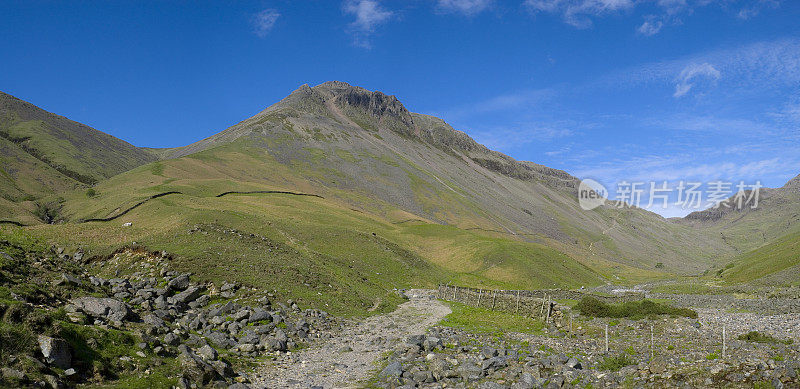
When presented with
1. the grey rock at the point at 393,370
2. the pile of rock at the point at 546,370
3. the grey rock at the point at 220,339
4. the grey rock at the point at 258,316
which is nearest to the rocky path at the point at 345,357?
the grey rock at the point at 393,370

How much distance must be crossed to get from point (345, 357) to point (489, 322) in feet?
59.8

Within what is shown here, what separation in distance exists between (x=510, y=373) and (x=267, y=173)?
138490 mm

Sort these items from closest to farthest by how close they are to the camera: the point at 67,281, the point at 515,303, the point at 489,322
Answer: the point at 67,281 → the point at 489,322 → the point at 515,303

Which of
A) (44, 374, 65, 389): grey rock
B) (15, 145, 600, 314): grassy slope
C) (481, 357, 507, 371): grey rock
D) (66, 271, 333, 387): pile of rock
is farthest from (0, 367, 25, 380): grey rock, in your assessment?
(15, 145, 600, 314): grassy slope

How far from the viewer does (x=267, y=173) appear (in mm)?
146375

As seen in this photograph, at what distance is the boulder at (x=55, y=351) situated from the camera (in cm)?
1342

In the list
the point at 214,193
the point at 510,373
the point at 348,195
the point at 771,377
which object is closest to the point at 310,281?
the point at 510,373

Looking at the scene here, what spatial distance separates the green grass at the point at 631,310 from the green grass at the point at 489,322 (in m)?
Result: 7.20

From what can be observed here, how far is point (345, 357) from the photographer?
2333cm

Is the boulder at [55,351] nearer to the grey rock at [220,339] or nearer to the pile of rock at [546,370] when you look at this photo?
the grey rock at [220,339]

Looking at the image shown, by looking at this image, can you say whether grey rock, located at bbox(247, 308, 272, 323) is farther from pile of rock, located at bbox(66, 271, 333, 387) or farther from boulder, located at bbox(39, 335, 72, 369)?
boulder, located at bbox(39, 335, 72, 369)

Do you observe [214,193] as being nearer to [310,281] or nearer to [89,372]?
[310,281]

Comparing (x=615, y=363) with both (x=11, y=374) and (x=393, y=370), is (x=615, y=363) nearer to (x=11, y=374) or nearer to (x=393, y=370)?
(x=393, y=370)

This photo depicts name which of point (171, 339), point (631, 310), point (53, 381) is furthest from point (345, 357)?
point (631, 310)
